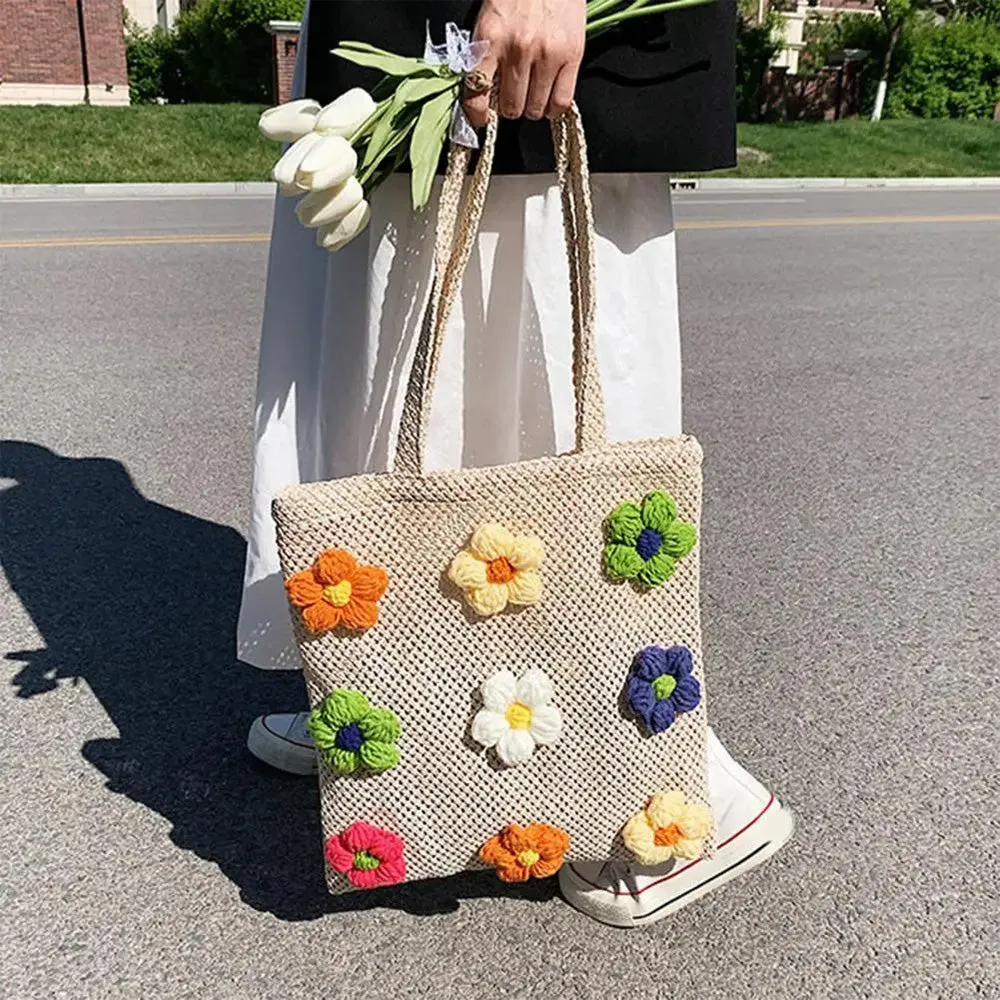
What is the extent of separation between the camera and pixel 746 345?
5.33 meters

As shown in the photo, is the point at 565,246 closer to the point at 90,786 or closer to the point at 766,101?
the point at 90,786

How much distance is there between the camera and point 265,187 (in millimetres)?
13102

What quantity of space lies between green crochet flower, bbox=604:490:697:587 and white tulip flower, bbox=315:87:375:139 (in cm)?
54

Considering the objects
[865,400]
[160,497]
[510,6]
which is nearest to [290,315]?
[510,6]

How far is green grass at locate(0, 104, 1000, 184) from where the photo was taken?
13383 mm

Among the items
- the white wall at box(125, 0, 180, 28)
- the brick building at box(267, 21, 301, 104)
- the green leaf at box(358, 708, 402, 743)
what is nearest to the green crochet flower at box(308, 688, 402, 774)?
the green leaf at box(358, 708, 402, 743)

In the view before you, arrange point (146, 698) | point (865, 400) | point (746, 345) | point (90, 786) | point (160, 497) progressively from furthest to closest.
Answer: point (746, 345)
point (865, 400)
point (160, 497)
point (146, 698)
point (90, 786)

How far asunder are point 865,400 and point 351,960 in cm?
345

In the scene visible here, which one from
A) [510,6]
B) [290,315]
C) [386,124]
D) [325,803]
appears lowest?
[325,803]

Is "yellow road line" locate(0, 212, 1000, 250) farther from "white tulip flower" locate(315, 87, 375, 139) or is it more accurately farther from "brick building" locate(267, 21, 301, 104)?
"brick building" locate(267, 21, 301, 104)

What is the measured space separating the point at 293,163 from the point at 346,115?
0.28ft

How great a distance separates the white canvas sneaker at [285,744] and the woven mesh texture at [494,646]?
47 cm

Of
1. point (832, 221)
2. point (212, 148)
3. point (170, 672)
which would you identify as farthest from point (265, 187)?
point (170, 672)

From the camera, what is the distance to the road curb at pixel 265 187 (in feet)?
39.6
